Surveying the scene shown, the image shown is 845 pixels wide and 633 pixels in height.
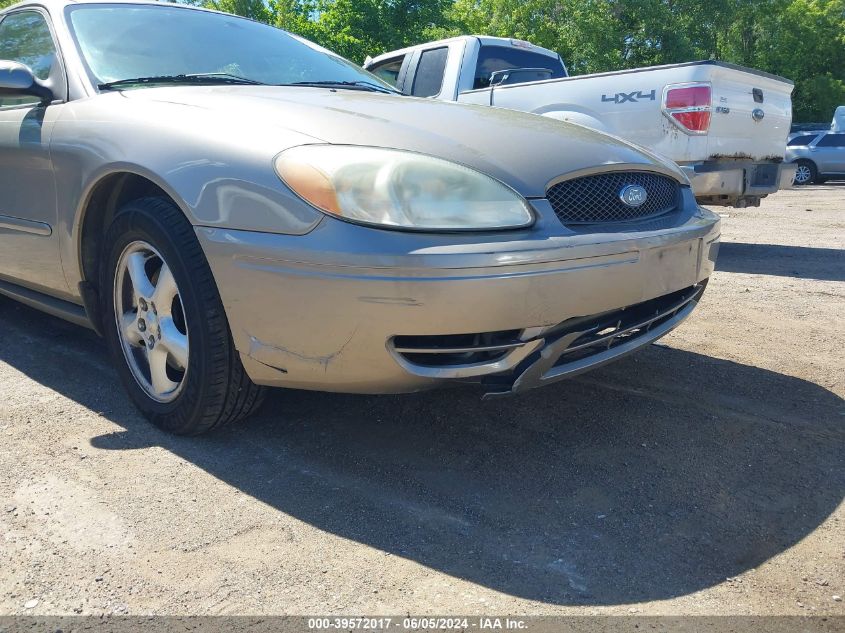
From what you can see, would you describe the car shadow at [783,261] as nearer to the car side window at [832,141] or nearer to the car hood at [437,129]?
the car hood at [437,129]

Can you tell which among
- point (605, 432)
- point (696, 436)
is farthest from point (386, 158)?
point (696, 436)

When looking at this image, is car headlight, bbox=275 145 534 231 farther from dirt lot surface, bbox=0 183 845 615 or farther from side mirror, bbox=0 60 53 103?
side mirror, bbox=0 60 53 103

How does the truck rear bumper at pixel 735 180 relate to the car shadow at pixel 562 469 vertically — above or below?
above

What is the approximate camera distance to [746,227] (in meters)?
9.54

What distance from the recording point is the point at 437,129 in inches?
102

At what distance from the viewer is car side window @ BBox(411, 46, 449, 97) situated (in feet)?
25.1

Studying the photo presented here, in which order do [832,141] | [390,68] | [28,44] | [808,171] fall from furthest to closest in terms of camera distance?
[808,171]
[832,141]
[390,68]
[28,44]

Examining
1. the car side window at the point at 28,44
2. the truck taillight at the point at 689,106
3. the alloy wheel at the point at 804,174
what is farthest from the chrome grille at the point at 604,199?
the alloy wheel at the point at 804,174

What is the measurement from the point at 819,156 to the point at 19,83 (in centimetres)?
1956

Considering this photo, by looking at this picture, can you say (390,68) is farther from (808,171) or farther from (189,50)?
(808,171)

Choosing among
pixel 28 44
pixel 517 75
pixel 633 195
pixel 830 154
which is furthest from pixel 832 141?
pixel 28 44

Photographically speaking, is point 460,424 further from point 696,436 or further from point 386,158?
point 386,158

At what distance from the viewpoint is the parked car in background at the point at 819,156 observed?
1859cm

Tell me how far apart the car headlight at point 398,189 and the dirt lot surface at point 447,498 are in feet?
2.76
